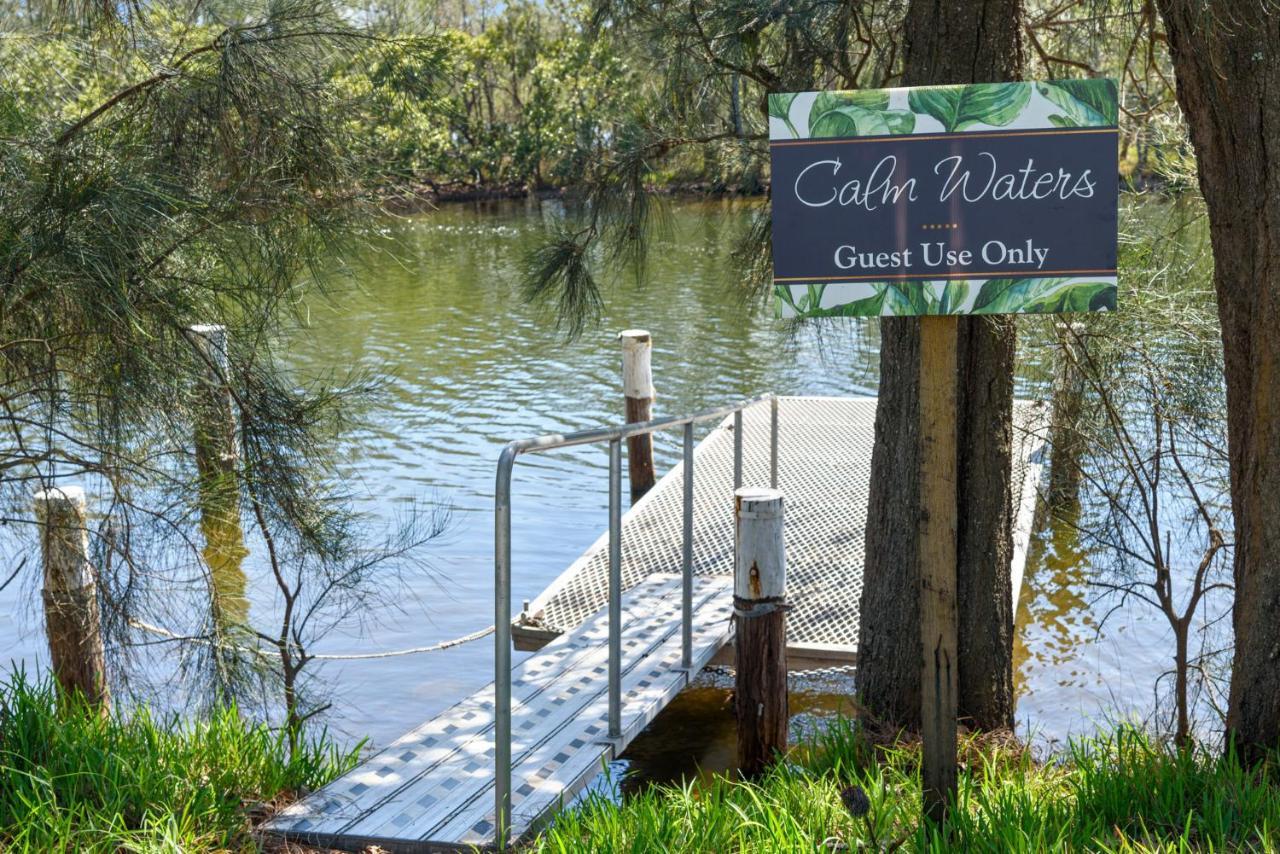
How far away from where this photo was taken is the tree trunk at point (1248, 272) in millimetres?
3473

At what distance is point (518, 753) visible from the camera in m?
3.96

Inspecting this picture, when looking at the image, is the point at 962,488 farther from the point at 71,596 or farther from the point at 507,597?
the point at 71,596

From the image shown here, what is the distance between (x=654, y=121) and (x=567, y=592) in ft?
7.45

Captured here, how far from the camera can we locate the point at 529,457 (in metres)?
10.6

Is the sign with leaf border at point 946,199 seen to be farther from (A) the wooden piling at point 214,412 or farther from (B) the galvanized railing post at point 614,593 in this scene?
(A) the wooden piling at point 214,412

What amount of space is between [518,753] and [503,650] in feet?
2.40

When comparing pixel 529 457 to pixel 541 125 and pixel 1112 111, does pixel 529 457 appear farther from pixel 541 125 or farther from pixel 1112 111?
pixel 541 125

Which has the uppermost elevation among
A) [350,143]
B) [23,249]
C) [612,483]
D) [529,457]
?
[350,143]

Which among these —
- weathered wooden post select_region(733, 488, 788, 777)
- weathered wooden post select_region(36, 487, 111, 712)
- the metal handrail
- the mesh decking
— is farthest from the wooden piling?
the mesh decking

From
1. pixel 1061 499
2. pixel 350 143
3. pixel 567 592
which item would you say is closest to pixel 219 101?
pixel 350 143

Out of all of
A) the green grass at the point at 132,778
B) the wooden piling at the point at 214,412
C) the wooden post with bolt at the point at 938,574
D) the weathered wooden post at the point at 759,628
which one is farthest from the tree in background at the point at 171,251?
the wooden post with bolt at the point at 938,574

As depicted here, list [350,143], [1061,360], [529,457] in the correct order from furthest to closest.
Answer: [529,457] → [1061,360] → [350,143]

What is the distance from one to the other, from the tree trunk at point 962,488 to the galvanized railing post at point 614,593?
0.99 metres

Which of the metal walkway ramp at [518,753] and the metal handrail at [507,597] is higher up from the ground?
the metal handrail at [507,597]
